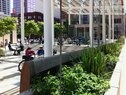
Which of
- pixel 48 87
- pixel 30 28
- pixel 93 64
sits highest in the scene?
pixel 30 28

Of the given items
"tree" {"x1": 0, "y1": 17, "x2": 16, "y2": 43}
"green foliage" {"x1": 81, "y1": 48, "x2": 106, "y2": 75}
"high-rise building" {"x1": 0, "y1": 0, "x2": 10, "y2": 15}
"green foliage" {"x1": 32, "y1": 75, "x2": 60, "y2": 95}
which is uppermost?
"high-rise building" {"x1": 0, "y1": 0, "x2": 10, "y2": 15}

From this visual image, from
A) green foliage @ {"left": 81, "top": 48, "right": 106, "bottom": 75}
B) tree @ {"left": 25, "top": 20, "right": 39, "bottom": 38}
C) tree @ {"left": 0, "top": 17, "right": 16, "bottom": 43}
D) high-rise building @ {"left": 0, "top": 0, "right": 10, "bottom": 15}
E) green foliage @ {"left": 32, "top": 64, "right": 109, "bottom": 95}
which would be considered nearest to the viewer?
green foliage @ {"left": 32, "top": 64, "right": 109, "bottom": 95}

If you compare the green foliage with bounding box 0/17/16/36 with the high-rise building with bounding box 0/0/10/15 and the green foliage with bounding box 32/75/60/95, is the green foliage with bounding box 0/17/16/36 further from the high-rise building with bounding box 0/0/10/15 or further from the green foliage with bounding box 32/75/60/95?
the high-rise building with bounding box 0/0/10/15

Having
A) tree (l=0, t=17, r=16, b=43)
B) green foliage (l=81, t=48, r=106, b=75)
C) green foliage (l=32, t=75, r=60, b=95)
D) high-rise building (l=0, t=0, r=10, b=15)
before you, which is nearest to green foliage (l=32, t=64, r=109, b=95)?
green foliage (l=32, t=75, r=60, b=95)

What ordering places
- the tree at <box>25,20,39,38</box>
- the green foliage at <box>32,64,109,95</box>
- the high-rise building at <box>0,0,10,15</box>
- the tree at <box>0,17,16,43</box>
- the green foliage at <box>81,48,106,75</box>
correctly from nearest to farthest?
1. the green foliage at <box>32,64,109,95</box>
2. the green foliage at <box>81,48,106,75</box>
3. the tree at <box>0,17,16,43</box>
4. the tree at <box>25,20,39,38</box>
5. the high-rise building at <box>0,0,10,15</box>

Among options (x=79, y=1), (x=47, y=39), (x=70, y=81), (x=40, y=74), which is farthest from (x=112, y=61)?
Result: (x=79, y=1)

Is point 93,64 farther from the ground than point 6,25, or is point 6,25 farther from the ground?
point 6,25

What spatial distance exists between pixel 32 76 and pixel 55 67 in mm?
1578

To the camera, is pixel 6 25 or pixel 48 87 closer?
pixel 48 87

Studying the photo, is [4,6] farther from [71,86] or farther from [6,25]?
[71,86]

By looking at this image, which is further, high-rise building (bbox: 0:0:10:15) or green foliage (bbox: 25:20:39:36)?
high-rise building (bbox: 0:0:10:15)

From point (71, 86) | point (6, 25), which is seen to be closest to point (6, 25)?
point (6, 25)

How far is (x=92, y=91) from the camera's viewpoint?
191 inches

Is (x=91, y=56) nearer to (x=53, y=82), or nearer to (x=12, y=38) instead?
(x=53, y=82)
